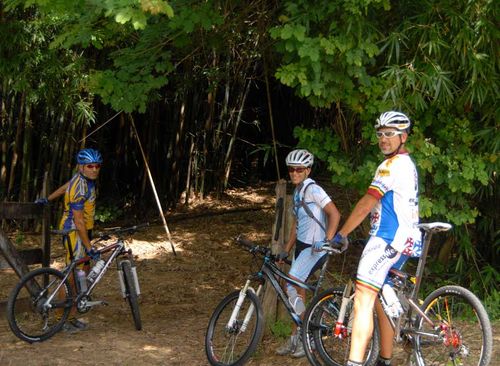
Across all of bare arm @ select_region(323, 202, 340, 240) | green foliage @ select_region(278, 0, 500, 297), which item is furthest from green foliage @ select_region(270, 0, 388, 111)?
bare arm @ select_region(323, 202, 340, 240)

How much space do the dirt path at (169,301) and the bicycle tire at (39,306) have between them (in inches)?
3.8

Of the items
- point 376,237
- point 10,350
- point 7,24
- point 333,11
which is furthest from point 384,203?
point 7,24

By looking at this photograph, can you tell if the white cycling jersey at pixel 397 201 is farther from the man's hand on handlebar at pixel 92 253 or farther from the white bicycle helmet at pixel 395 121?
the man's hand on handlebar at pixel 92 253

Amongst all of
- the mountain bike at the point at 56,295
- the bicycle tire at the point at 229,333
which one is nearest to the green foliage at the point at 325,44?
the bicycle tire at the point at 229,333

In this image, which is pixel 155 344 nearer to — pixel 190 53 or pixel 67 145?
pixel 190 53

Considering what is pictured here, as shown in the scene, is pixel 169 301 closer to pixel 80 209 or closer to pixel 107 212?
pixel 80 209

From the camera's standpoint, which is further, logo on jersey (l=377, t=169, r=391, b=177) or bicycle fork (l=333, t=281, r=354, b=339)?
bicycle fork (l=333, t=281, r=354, b=339)

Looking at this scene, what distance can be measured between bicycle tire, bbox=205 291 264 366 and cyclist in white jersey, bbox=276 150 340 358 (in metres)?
0.27

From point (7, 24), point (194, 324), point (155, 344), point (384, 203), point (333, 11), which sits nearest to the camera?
point (384, 203)

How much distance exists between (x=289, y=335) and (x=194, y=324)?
1.25m

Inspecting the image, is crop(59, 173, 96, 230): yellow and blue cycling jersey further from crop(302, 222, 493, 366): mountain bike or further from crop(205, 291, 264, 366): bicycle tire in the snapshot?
crop(302, 222, 493, 366): mountain bike

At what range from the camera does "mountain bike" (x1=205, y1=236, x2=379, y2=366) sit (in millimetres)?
4328

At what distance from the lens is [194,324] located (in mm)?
5820

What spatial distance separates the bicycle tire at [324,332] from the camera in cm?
402
